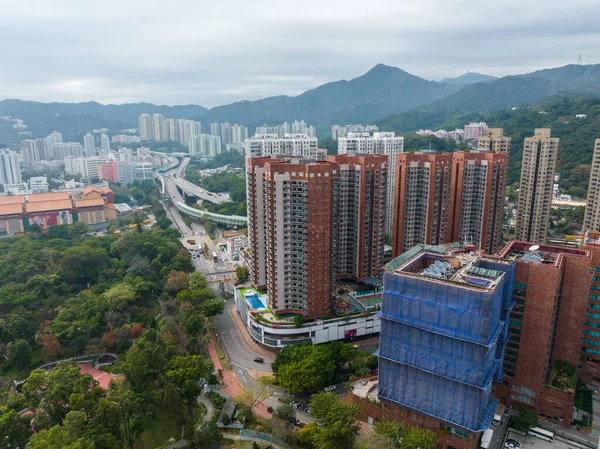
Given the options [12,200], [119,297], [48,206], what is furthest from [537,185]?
[12,200]

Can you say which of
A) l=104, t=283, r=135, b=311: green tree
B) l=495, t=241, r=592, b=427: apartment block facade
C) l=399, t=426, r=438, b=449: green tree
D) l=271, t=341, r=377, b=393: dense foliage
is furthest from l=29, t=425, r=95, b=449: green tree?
l=495, t=241, r=592, b=427: apartment block facade

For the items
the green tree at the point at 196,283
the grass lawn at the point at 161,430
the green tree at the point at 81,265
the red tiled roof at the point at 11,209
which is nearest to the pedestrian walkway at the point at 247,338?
the green tree at the point at 196,283

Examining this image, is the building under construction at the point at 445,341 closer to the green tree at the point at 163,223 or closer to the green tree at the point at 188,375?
the green tree at the point at 188,375

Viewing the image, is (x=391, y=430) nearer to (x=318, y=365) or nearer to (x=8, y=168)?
(x=318, y=365)

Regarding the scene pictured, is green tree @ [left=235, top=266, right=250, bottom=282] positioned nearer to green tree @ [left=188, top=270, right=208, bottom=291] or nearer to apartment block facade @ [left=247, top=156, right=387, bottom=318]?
green tree @ [left=188, top=270, right=208, bottom=291]

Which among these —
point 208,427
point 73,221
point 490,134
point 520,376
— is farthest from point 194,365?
point 73,221

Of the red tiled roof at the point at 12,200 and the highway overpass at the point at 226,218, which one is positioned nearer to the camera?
the red tiled roof at the point at 12,200

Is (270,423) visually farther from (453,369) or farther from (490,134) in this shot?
(490,134)
